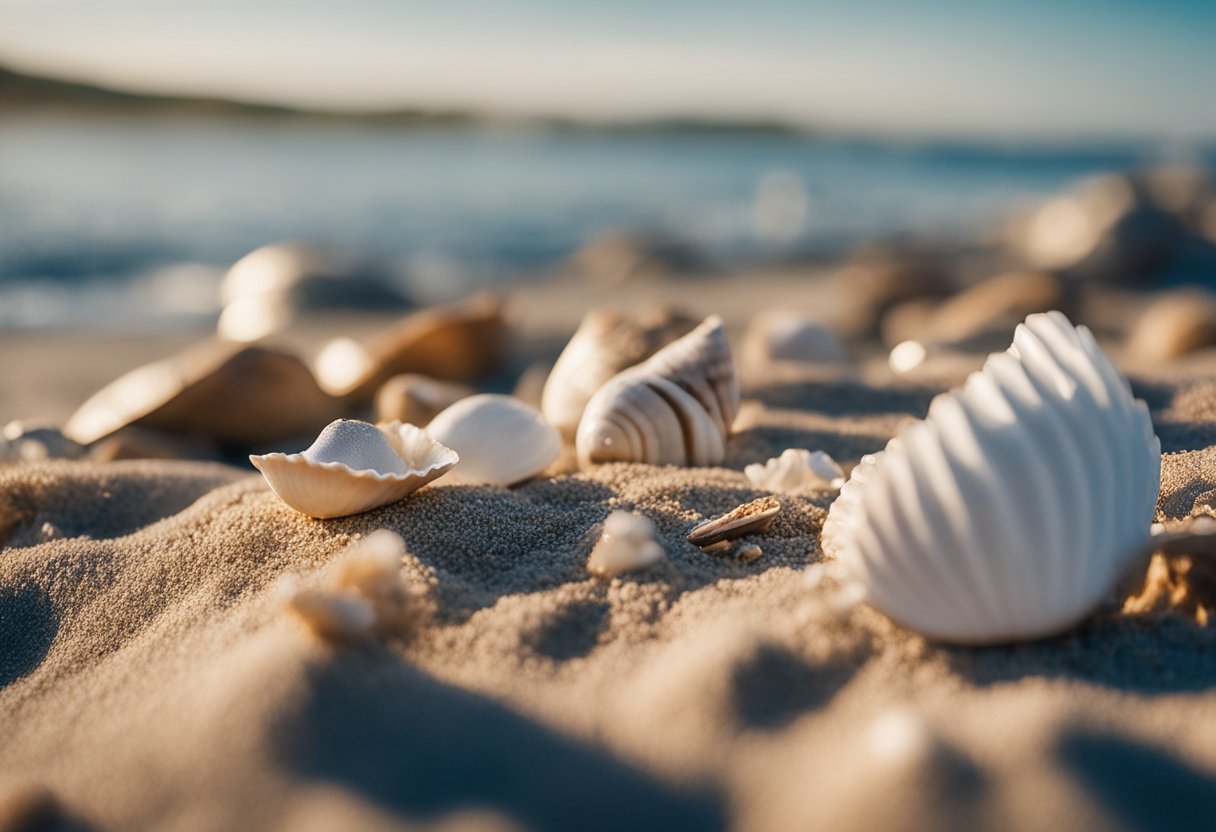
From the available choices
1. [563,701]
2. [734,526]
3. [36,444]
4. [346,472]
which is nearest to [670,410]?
[734,526]

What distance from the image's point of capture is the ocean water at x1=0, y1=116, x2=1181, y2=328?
8.86 m

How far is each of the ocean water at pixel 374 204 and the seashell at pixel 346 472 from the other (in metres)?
5.66

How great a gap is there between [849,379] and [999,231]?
1090 cm

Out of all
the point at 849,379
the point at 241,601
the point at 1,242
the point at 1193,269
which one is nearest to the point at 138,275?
the point at 1,242

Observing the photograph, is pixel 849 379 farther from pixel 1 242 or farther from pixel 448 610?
pixel 1 242

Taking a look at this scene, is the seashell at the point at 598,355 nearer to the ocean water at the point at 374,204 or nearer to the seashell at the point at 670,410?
the seashell at the point at 670,410

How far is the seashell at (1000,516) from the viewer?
1.26m

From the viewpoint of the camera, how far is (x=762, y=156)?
29.7 meters

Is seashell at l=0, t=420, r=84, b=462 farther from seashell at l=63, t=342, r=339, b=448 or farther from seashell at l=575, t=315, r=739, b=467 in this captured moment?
seashell at l=575, t=315, r=739, b=467

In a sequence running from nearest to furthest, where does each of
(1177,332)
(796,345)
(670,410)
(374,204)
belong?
(670,410) → (796,345) → (1177,332) → (374,204)

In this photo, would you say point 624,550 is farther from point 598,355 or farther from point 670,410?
point 598,355

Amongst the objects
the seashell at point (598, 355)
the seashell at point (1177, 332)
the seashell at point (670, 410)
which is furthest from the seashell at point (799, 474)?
the seashell at point (1177, 332)

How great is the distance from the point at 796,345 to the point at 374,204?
468 inches

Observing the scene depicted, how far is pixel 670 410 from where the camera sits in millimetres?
2283
